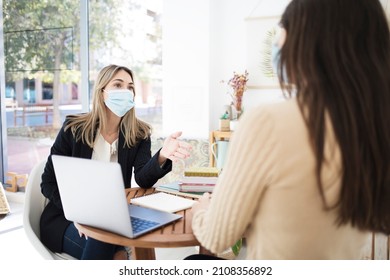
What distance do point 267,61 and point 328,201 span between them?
2674mm

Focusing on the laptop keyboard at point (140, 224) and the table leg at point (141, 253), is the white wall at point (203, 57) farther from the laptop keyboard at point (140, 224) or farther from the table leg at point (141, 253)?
the laptop keyboard at point (140, 224)

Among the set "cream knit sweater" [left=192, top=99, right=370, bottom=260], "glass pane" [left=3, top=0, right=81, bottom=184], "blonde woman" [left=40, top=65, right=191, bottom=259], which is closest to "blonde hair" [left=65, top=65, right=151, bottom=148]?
"blonde woman" [left=40, top=65, right=191, bottom=259]

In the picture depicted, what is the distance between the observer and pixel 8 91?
412 cm

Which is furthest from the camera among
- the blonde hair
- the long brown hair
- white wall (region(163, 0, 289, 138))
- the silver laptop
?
white wall (region(163, 0, 289, 138))

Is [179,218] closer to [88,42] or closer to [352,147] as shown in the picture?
[352,147]

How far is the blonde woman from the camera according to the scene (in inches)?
66.5

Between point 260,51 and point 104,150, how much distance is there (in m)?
1.93

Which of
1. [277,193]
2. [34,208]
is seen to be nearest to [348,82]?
[277,193]

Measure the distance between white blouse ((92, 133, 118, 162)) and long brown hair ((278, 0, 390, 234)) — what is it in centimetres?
129

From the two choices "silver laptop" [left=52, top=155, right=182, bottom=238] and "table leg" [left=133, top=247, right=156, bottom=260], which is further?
"table leg" [left=133, top=247, right=156, bottom=260]

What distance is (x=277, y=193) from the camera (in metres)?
0.87

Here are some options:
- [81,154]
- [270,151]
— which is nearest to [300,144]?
[270,151]

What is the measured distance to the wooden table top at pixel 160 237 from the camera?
Result: 1106 mm

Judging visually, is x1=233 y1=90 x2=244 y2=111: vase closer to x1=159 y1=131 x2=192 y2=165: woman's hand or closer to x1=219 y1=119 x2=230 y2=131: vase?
x1=219 y1=119 x2=230 y2=131: vase
